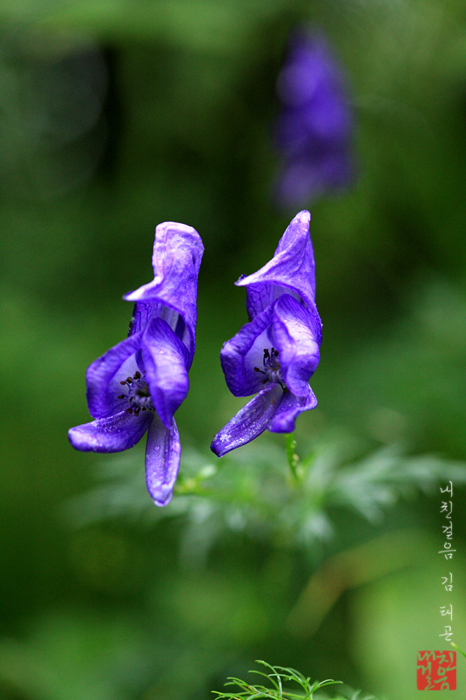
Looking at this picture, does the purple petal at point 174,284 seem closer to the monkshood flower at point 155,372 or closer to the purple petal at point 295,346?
the monkshood flower at point 155,372

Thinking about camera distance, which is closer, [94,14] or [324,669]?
[324,669]

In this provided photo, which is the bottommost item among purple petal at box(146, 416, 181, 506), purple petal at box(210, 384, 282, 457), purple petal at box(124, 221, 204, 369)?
purple petal at box(146, 416, 181, 506)

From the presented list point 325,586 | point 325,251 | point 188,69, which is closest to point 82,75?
point 188,69

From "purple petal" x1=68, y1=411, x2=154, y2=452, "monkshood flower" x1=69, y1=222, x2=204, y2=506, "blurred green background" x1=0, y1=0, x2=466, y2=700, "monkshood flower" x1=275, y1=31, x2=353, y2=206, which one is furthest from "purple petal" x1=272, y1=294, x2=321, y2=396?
"monkshood flower" x1=275, y1=31, x2=353, y2=206

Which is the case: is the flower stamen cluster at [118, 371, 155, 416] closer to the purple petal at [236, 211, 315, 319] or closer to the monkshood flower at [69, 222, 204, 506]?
the monkshood flower at [69, 222, 204, 506]

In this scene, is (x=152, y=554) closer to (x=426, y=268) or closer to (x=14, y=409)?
(x=14, y=409)

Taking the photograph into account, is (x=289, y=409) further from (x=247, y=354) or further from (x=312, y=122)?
(x=312, y=122)

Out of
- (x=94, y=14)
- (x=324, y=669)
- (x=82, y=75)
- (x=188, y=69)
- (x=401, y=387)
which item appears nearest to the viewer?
(x=324, y=669)
